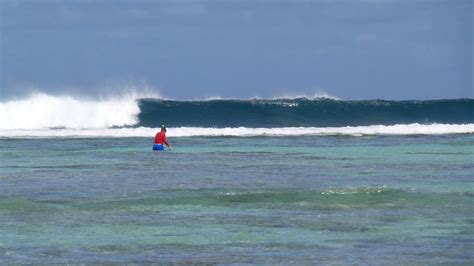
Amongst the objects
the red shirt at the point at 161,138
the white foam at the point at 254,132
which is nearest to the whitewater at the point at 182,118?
the white foam at the point at 254,132

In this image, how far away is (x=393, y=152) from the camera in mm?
30016

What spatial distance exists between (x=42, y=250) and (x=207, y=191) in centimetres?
662

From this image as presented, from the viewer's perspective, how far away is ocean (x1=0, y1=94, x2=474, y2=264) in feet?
40.7

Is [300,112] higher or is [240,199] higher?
[300,112]

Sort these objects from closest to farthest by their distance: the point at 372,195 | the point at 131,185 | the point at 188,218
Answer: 1. the point at 188,218
2. the point at 372,195
3. the point at 131,185

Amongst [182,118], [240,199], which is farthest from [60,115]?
[240,199]

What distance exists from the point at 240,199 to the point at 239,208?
1143 millimetres

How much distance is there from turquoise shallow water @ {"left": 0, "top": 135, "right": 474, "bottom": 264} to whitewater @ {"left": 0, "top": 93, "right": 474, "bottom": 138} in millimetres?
13521

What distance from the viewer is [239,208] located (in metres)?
16.3

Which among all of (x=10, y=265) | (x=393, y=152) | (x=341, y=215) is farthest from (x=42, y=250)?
(x=393, y=152)

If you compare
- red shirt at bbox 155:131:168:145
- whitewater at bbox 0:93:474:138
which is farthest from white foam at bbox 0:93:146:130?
red shirt at bbox 155:131:168:145

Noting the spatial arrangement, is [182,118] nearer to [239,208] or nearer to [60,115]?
[60,115]

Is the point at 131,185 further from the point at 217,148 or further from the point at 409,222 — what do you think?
the point at 217,148

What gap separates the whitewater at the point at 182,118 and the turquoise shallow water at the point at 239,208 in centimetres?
1352
